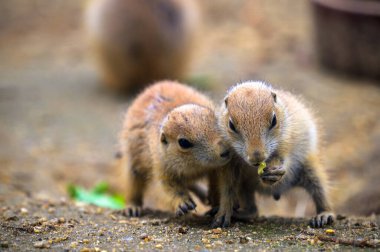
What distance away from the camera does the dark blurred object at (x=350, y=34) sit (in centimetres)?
1188

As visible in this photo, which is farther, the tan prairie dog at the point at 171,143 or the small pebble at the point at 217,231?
the tan prairie dog at the point at 171,143

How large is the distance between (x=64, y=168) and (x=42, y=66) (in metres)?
5.67

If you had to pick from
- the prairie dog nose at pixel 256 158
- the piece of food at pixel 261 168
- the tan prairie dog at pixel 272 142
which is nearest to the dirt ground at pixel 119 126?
the tan prairie dog at pixel 272 142

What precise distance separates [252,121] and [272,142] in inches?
12.2

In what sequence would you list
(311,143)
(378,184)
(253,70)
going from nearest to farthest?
(311,143) < (378,184) < (253,70)

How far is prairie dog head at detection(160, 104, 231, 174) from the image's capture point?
237 inches

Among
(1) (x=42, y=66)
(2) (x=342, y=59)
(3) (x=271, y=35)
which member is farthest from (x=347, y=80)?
(1) (x=42, y=66)

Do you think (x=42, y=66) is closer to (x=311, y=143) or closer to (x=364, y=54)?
(x=364, y=54)

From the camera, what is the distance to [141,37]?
1261 centimetres

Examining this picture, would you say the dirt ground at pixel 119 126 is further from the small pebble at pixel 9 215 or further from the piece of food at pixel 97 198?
the piece of food at pixel 97 198

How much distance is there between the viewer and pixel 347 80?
12.7 metres

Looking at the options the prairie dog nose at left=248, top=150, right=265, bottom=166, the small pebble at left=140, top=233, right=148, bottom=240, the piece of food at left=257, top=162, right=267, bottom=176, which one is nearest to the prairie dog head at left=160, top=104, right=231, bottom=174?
the piece of food at left=257, top=162, right=267, bottom=176

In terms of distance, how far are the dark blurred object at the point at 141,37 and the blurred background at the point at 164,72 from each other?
0.02 meters

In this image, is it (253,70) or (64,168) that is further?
(253,70)
